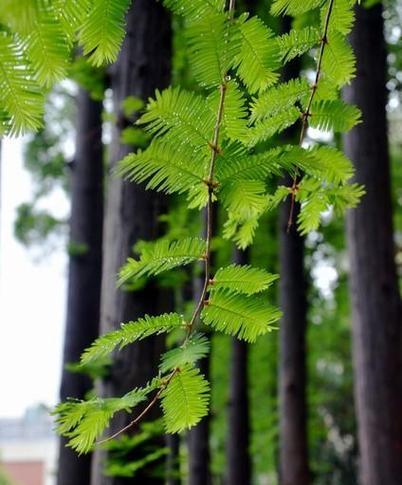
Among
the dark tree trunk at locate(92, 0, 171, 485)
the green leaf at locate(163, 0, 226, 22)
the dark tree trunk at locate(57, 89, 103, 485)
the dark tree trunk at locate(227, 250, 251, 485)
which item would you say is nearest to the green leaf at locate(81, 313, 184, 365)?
the green leaf at locate(163, 0, 226, 22)

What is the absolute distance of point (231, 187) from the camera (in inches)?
40.4

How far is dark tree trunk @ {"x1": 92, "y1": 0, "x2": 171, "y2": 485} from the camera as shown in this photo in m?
2.91

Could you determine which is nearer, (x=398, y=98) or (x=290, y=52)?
(x=290, y=52)

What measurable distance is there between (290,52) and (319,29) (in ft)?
0.26

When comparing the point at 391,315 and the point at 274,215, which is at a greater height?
the point at 274,215

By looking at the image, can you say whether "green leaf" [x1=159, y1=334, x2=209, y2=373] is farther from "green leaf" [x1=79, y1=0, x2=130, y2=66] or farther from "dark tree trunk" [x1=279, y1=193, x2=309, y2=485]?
"dark tree trunk" [x1=279, y1=193, x2=309, y2=485]

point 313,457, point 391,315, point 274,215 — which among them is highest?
point 274,215

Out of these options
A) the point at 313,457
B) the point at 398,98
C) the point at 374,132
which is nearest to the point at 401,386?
the point at 374,132

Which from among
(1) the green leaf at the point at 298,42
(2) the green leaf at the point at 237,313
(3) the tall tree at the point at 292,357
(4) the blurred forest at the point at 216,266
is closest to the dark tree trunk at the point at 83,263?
(4) the blurred forest at the point at 216,266

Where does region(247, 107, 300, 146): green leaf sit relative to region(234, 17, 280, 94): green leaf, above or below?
below

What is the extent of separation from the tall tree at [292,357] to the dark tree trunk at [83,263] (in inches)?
83.0

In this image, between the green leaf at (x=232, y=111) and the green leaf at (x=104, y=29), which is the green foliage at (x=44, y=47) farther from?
the green leaf at (x=232, y=111)

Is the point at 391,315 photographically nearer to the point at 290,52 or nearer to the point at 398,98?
the point at 398,98

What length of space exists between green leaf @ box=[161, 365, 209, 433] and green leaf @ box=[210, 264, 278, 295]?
0.15m
